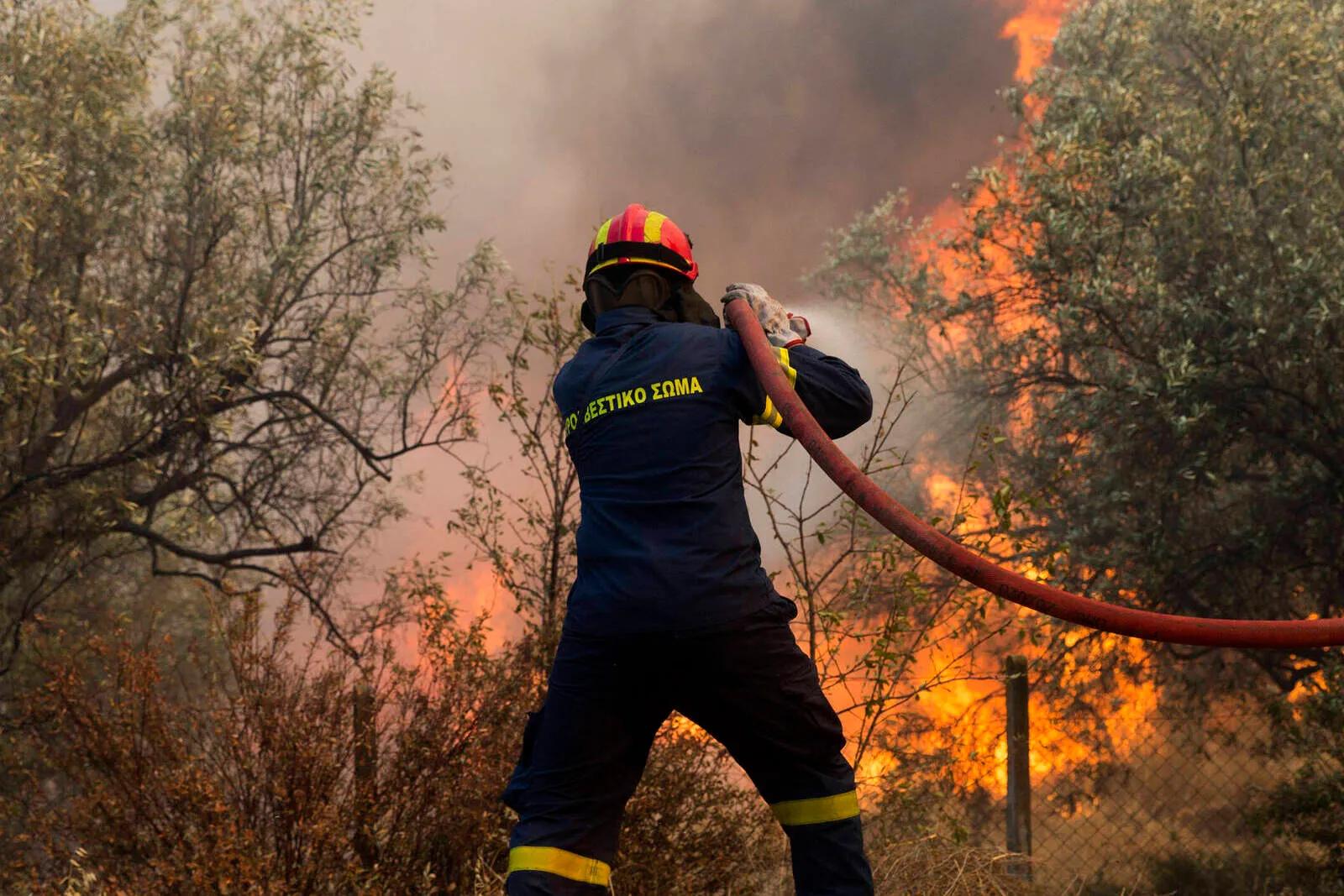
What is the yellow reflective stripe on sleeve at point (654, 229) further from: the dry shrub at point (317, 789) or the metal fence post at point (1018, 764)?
the metal fence post at point (1018, 764)

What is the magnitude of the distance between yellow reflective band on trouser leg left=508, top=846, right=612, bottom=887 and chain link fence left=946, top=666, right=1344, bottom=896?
175 inches

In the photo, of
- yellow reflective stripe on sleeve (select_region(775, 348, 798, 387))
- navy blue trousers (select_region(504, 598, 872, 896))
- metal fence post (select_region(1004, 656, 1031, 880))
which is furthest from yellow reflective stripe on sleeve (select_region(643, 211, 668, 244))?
metal fence post (select_region(1004, 656, 1031, 880))

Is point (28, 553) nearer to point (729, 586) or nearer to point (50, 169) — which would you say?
point (50, 169)

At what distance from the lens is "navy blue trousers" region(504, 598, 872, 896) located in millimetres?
2432

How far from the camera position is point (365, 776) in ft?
13.8

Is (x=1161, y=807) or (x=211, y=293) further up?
(x=211, y=293)

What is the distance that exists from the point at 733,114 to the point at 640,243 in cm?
1128

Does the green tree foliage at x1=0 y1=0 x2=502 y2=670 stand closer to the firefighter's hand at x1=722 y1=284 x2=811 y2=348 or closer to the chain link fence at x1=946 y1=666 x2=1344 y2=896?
the firefighter's hand at x1=722 y1=284 x2=811 y2=348

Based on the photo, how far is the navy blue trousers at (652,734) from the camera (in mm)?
2432

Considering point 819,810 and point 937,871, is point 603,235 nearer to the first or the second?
point 819,810

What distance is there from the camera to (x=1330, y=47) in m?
7.10

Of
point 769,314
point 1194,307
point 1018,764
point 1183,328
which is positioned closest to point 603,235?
point 769,314

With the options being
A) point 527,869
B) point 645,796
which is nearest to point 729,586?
point 527,869

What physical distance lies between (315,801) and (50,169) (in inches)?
180
